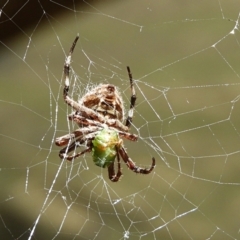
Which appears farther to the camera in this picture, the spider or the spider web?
the spider web

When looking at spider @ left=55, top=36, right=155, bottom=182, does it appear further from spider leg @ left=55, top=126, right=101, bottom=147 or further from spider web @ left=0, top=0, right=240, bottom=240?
spider web @ left=0, top=0, right=240, bottom=240

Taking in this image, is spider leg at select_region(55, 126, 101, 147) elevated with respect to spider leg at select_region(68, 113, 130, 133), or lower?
lower

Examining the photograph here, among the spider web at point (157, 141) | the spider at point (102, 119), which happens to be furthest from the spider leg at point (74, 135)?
the spider web at point (157, 141)

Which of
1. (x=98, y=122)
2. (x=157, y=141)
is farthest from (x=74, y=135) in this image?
(x=157, y=141)

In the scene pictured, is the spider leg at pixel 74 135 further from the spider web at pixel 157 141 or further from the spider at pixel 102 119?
the spider web at pixel 157 141

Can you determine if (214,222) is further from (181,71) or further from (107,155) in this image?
(107,155)

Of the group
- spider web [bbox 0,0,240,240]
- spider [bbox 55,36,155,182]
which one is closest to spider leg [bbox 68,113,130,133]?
spider [bbox 55,36,155,182]
